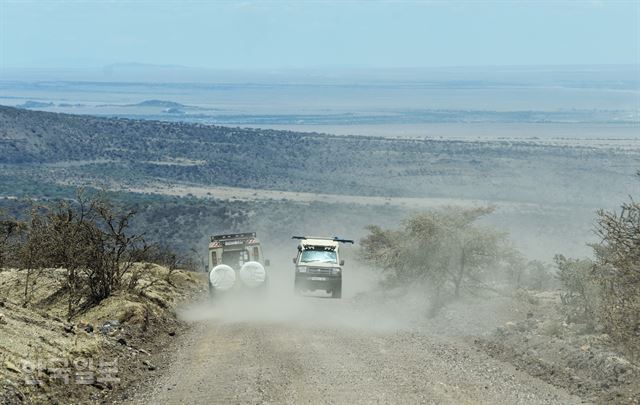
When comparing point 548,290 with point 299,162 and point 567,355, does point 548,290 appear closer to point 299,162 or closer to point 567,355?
point 567,355

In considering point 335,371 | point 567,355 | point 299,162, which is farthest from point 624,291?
point 299,162

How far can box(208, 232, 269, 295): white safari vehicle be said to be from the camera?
30.9 m

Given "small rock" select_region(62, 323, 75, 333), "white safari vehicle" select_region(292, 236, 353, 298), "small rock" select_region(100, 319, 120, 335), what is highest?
"small rock" select_region(62, 323, 75, 333)

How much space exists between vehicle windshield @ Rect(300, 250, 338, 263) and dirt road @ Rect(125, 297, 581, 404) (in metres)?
9.38

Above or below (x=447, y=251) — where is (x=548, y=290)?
below

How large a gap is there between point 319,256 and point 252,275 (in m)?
4.13

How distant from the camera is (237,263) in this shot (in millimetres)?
33781

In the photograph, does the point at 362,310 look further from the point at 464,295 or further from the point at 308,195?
the point at 308,195

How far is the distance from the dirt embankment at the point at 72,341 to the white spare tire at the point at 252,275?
12.3 ft

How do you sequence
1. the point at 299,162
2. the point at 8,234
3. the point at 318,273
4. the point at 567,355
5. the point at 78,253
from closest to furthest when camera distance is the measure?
the point at 567,355 → the point at 78,253 → the point at 8,234 → the point at 318,273 → the point at 299,162

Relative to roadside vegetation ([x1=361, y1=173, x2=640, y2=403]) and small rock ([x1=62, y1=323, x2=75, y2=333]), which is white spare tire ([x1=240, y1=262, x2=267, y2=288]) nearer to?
roadside vegetation ([x1=361, y1=173, x2=640, y2=403])

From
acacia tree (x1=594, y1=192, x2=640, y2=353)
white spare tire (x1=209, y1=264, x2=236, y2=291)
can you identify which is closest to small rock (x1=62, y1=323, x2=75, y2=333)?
acacia tree (x1=594, y1=192, x2=640, y2=353)

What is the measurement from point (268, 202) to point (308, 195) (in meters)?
9.44

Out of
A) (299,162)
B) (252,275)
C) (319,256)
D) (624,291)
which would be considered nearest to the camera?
(624,291)
